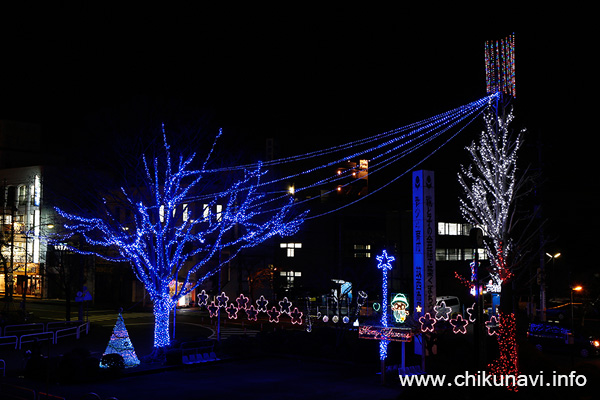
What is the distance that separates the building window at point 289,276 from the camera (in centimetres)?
5484

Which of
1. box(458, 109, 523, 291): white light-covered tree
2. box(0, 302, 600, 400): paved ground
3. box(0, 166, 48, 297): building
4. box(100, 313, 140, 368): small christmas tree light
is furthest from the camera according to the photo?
box(0, 166, 48, 297): building

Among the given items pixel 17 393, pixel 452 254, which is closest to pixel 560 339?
pixel 17 393

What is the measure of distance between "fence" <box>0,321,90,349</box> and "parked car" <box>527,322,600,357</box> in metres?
23.0

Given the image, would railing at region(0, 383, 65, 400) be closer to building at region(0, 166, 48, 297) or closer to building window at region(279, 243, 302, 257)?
building window at region(279, 243, 302, 257)

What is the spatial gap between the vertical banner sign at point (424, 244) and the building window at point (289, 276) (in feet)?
108

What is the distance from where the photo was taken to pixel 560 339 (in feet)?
90.6

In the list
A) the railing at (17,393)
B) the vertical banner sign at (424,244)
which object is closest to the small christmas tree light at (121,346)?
the railing at (17,393)

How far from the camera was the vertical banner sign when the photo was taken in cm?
2209

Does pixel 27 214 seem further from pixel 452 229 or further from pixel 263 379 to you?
pixel 263 379

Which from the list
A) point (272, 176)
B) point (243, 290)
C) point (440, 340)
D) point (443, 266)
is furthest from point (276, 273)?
point (440, 340)

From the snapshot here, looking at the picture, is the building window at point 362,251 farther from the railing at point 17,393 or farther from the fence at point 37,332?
the railing at point 17,393

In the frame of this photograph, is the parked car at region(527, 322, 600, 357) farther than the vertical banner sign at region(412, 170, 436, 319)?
Yes

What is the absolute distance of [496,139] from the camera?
98.9 feet

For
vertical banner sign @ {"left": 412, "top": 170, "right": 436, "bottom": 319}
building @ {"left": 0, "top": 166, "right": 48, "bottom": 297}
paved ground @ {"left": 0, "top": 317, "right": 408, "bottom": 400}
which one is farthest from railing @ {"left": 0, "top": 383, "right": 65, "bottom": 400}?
building @ {"left": 0, "top": 166, "right": 48, "bottom": 297}
